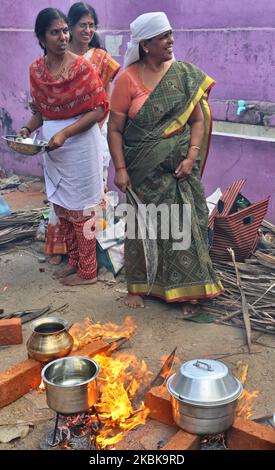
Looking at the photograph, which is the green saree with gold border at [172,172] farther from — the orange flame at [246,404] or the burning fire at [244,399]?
the orange flame at [246,404]

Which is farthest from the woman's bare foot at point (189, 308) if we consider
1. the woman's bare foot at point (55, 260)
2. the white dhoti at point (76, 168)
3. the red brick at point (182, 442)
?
the red brick at point (182, 442)

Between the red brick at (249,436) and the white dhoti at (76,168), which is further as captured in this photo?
the white dhoti at (76,168)

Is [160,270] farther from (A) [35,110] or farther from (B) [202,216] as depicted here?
(A) [35,110]

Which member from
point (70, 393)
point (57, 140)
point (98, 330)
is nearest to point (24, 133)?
point (57, 140)

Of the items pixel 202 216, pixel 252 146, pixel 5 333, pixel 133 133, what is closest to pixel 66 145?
pixel 133 133

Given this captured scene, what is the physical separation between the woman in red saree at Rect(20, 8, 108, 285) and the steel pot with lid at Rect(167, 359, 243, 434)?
2.75 m

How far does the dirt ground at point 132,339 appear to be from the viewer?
356 centimetres

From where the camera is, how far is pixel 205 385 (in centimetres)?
301

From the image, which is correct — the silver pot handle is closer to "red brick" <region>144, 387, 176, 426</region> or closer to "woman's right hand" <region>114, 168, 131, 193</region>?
"red brick" <region>144, 387, 176, 426</region>

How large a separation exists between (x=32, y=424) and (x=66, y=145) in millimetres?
2783

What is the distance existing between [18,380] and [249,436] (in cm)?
154

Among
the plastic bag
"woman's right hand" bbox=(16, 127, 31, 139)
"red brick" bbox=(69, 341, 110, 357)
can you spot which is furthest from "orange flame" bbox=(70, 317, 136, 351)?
the plastic bag

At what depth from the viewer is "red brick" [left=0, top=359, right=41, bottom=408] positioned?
366 centimetres

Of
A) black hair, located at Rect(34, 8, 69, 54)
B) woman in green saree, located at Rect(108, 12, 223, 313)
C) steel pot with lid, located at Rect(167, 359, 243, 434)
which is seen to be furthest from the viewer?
black hair, located at Rect(34, 8, 69, 54)
